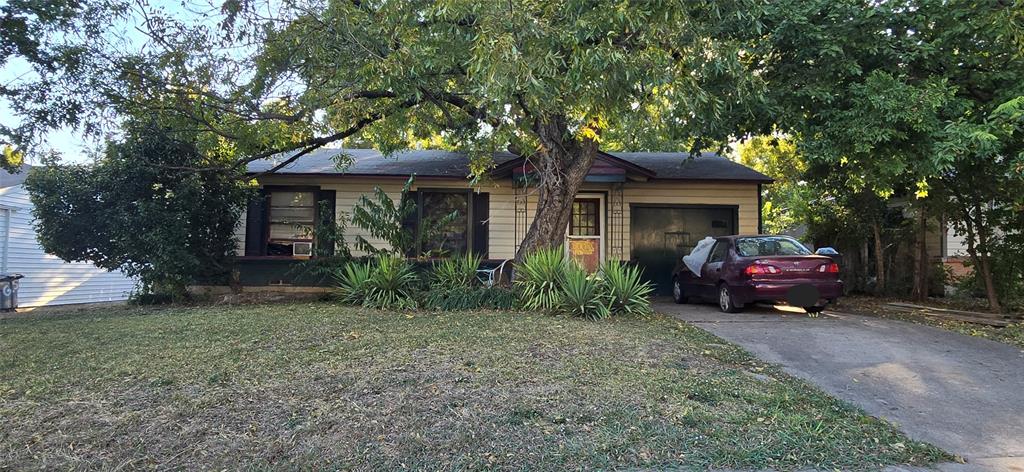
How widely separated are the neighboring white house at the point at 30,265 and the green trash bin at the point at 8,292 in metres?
0.86

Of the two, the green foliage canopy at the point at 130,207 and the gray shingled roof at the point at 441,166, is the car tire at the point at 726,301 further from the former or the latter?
the green foliage canopy at the point at 130,207

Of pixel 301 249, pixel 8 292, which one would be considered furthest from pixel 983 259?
pixel 8 292

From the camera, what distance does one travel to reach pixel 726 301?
947cm

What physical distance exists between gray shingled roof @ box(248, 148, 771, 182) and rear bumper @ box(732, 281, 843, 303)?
12.8 feet

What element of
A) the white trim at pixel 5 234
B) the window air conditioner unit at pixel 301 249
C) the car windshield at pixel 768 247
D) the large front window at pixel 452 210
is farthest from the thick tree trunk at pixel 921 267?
the white trim at pixel 5 234

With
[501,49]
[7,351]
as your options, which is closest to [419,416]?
[501,49]

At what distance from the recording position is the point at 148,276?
404 inches

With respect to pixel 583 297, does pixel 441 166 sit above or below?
above

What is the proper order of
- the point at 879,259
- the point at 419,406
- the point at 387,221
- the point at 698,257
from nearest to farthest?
1. the point at 419,406
2. the point at 387,221
3. the point at 698,257
4. the point at 879,259

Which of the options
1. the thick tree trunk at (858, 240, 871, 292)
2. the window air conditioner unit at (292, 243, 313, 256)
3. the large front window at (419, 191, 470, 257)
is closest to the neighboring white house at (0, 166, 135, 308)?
the window air conditioner unit at (292, 243, 313, 256)

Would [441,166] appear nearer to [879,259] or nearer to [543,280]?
[543,280]

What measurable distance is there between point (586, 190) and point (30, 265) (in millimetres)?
13938

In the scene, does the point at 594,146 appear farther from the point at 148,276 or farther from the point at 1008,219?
the point at 148,276

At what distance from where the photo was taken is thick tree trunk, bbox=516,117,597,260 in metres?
9.48
